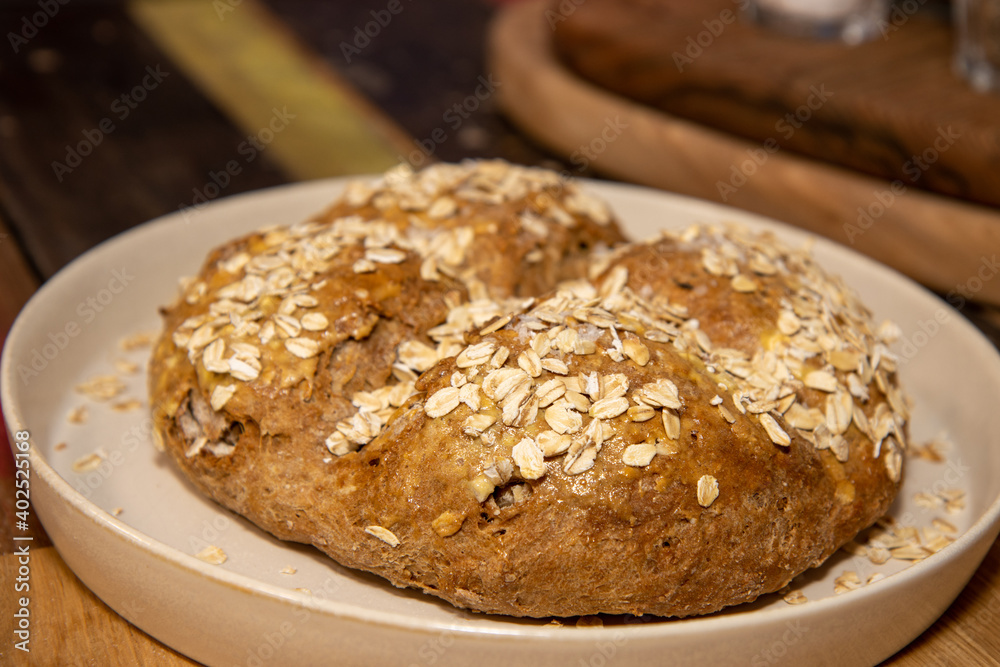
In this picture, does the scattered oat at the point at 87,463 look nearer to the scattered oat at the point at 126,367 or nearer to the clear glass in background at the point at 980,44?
the scattered oat at the point at 126,367

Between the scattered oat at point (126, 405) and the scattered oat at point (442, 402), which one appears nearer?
the scattered oat at point (442, 402)

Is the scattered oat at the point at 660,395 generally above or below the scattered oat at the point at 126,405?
above

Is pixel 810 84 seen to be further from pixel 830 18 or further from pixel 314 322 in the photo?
pixel 314 322

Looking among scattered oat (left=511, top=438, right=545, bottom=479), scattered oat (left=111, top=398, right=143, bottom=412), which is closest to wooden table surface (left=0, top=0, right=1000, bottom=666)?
scattered oat (left=111, top=398, right=143, bottom=412)

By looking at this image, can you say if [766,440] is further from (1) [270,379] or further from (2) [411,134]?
(2) [411,134]

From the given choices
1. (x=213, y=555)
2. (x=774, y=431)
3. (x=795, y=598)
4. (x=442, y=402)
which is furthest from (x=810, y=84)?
(x=213, y=555)

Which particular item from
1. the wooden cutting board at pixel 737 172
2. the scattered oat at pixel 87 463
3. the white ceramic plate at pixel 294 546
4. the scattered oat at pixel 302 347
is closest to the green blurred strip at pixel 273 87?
the wooden cutting board at pixel 737 172

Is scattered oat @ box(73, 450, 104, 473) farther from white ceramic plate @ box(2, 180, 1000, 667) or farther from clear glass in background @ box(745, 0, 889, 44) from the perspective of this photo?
clear glass in background @ box(745, 0, 889, 44)

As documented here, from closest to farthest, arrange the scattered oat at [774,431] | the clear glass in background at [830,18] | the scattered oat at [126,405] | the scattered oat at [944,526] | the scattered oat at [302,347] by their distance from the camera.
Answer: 1. the scattered oat at [774,431]
2. the scattered oat at [302,347]
3. the scattered oat at [944,526]
4. the scattered oat at [126,405]
5. the clear glass in background at [830,18]
